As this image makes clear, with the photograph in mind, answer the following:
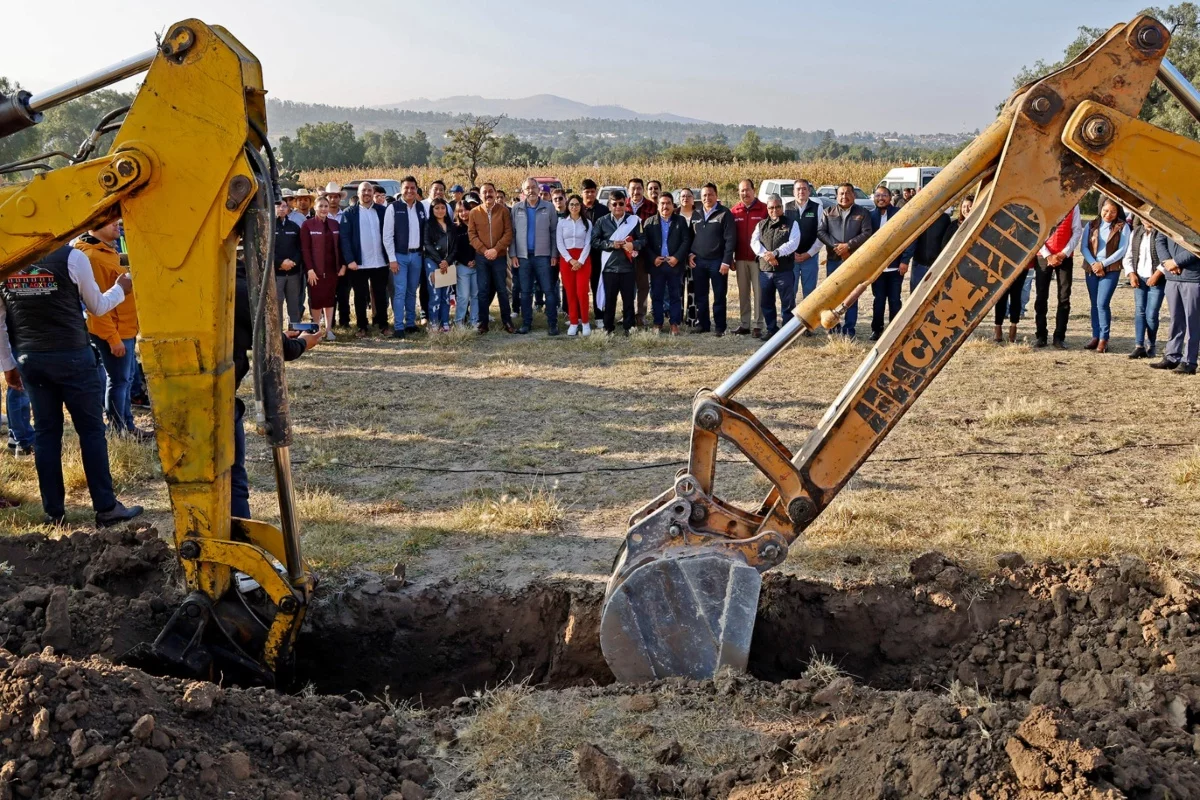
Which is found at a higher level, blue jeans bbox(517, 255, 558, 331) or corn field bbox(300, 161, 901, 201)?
corn field bbox(300, 161, 901, 201)

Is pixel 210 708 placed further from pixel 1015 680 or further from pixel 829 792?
pixel 1015 680

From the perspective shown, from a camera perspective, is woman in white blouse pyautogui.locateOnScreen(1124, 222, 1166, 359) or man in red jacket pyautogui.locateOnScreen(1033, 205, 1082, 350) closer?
woman in white blouse pyautogui.locateOnScreen(1124, 222, 1166, 359)

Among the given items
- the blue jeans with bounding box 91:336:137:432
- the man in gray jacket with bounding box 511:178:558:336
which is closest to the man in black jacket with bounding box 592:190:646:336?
the man in gray jacket with bounding box 511:178:558:336

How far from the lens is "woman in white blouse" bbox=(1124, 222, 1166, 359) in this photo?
12105mm

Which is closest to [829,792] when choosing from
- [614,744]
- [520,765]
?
[614,744]

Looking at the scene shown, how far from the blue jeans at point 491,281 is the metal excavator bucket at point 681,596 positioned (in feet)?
34.9

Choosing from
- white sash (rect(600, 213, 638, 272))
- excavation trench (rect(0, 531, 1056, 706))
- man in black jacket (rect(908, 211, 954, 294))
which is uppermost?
white sash (rect(600, 213, 638, 272))

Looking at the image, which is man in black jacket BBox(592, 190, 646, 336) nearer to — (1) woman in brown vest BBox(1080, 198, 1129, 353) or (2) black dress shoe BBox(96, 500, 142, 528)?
(1) woman in brown vest BBox(1080, 198, 1129, 353)

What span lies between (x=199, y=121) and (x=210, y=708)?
2525 mm

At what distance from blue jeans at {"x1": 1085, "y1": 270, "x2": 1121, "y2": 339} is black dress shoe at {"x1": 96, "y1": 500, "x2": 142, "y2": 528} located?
11602mm

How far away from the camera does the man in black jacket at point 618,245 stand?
14516 millimetres

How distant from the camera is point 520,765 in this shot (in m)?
4.36

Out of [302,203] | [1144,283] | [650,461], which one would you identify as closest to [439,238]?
[302,203]

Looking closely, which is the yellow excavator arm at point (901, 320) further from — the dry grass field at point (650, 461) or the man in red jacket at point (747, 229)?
the man in red jacket at point (747, 229)
